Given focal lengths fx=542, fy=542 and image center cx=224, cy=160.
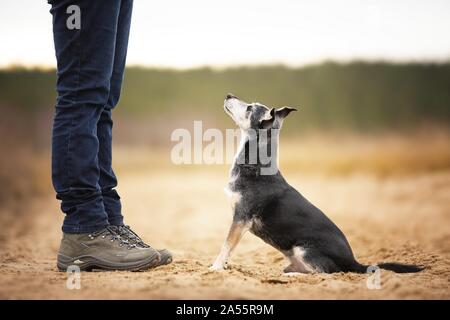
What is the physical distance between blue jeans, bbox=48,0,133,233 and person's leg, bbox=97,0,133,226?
338 millimetres

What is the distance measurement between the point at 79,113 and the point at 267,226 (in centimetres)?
167

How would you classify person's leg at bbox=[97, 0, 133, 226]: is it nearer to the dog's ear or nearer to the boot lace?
the boot lace

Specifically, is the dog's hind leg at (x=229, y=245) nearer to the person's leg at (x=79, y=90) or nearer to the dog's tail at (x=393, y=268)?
the dog's tail at (x=393, y=268)

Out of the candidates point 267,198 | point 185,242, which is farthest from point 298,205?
point 185,242

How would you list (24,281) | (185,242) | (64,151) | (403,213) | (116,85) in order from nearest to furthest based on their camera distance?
1. (24,281)
2. (64,151)
3. (116,85)
4. (185,242)
5. (403,213)

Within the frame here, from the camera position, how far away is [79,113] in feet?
11.7

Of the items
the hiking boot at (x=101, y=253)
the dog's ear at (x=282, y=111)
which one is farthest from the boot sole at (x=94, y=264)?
the dog's ear at (x=282, y=111)

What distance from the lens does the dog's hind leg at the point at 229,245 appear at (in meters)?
4.16

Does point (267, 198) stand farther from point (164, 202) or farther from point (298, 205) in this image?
point (164, 202)

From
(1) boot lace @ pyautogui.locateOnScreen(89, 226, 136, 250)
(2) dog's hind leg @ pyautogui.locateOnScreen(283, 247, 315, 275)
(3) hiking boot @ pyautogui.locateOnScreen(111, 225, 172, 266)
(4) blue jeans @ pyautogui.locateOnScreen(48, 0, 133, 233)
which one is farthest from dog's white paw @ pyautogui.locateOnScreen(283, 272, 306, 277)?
(4) blue jeans @ pyautogui.locateOnScreen(48, 0, 133, 233)

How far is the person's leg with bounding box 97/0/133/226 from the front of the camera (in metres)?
4.03

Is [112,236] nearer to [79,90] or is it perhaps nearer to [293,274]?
[79,90]
